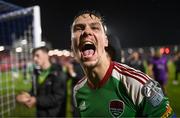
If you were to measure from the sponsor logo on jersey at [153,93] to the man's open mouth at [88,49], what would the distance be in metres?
0.16

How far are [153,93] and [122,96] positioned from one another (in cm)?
14

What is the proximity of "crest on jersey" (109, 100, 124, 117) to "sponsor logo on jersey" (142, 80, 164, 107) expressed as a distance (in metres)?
0.11

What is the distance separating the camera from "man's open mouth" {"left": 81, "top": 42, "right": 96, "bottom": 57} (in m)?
1.03

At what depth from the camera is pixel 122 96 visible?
44.3 inches

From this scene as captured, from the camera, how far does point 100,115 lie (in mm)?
1195

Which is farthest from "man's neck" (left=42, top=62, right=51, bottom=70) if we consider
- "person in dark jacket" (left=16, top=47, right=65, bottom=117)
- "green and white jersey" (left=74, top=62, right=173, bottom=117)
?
"green and white jersey" (left=74, top=62, right=173, bottom=117)

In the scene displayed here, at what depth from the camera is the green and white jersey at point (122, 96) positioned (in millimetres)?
1018

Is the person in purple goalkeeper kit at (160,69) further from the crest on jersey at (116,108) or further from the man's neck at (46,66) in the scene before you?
the crest on jersey at (116,108)

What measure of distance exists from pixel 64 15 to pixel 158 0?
0.26 metres

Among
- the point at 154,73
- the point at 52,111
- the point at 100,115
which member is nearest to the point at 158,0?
the point at 100,115

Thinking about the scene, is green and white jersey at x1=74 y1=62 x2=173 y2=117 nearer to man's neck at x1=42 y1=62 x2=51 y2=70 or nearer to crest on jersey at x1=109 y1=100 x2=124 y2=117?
crest on jersey at x1=109 y1=100 x2=124 y2=117

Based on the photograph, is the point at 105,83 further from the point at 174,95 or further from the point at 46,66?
the point at 174,95

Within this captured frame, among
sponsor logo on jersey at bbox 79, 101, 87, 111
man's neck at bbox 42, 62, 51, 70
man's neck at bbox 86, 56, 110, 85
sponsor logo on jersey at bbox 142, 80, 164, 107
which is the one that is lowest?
sponsor logo on jersey at bbox 79, 101, 87, 111

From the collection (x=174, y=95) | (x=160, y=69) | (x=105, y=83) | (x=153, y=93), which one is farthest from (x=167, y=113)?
(x=160, y=69)
